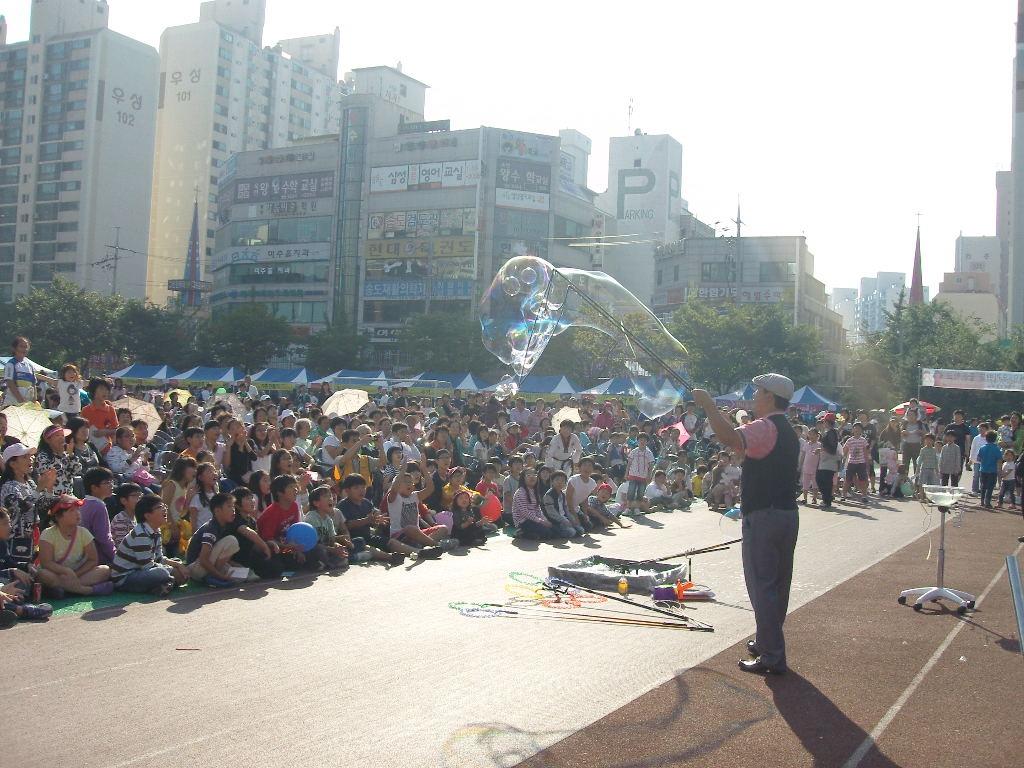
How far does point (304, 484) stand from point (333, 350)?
53932 millimetres

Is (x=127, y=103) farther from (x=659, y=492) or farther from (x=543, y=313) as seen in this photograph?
(x=543, y=313)

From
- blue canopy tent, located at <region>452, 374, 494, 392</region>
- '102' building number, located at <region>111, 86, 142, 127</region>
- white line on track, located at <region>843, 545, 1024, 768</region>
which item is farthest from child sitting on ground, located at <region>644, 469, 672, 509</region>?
'102' building number, located at <region>111, 86, 142, 127</region>

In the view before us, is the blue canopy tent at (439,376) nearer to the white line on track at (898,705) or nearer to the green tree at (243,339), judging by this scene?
the green tree at (243,339)

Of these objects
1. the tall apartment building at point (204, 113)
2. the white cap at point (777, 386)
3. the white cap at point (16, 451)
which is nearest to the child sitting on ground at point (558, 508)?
the white cap at point (16, 451)

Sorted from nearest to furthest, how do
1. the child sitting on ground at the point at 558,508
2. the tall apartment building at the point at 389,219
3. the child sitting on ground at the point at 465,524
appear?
the child sitting on ground at the point at 465,524 → the child sitting on ground at the point at 558,508 → the tall apartment building at the point at 389,219

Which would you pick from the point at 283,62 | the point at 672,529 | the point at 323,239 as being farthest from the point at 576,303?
the point at 283,62

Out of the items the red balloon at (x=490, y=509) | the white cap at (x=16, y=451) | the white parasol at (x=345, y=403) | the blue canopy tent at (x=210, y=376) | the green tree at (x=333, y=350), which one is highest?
the green tree at (x=333, y=350)

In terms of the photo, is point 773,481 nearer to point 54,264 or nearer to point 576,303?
point 576,303

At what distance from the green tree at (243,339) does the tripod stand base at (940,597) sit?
56.5 metres

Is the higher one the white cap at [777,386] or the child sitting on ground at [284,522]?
the white cap at [777,386]

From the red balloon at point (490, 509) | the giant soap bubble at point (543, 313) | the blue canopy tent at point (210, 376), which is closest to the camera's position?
the giant soap bubble at point (543, 313)

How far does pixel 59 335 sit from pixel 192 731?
60.5m

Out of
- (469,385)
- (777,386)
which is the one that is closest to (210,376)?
(469,385)

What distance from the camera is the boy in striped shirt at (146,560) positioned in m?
8.91
